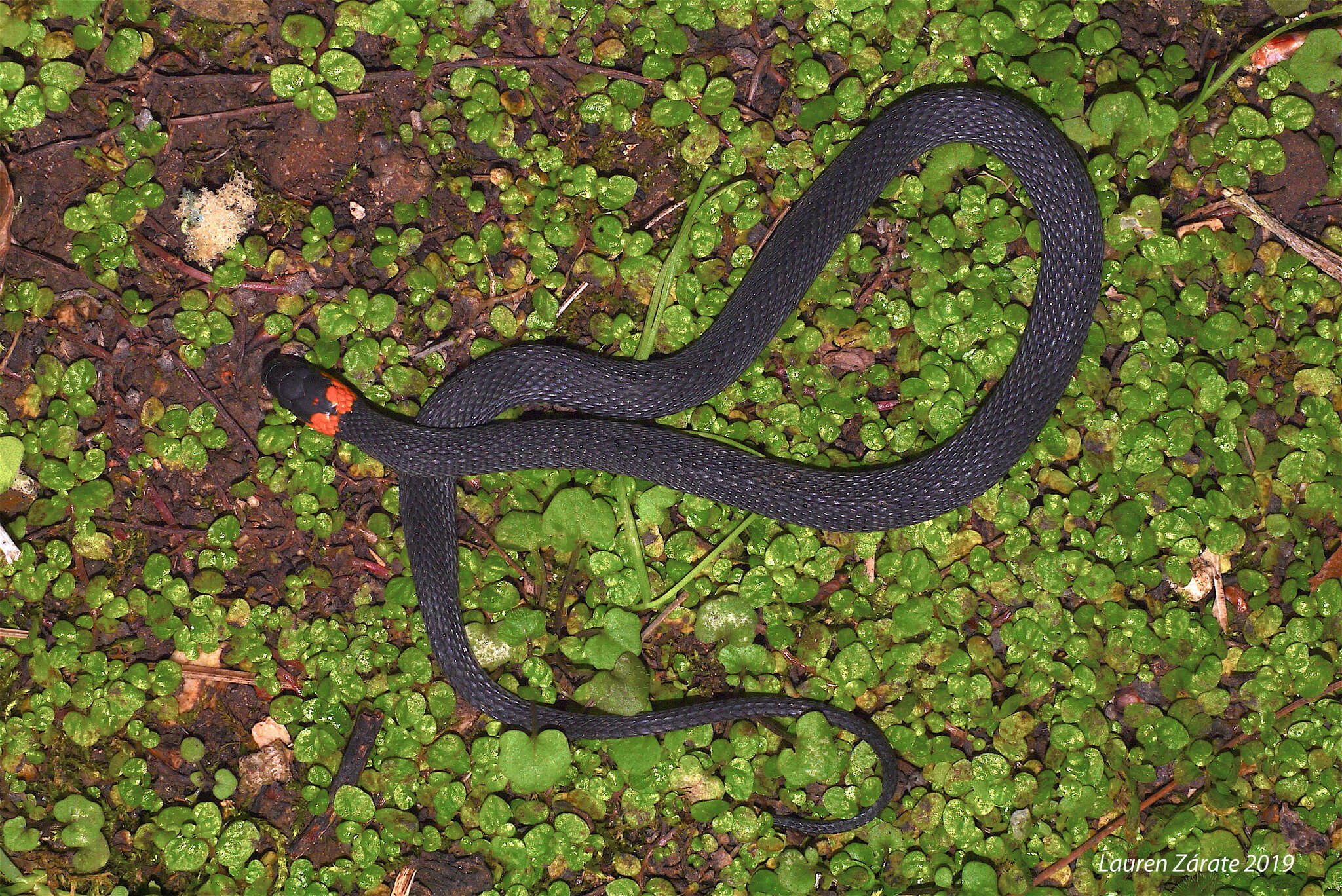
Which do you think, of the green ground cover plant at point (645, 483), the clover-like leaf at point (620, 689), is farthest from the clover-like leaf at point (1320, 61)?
the clover-like leaf at point (620, 689)

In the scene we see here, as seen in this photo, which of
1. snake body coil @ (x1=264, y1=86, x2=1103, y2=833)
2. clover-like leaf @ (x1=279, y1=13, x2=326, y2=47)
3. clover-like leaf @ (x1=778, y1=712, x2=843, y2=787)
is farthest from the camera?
clover-like leaf @ (x1=279, y1=13, x2=326, y2=47)

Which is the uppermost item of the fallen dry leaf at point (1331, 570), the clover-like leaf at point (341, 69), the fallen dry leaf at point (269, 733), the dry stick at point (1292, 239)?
the dry stick at point (1292, 239)

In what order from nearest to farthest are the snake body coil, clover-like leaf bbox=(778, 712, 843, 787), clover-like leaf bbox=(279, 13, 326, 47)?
the snake body coil
clover-like leaf bbox=(778, 712, 843, 787)
clover-like leaf bbox=(279, 13, 326, 47)

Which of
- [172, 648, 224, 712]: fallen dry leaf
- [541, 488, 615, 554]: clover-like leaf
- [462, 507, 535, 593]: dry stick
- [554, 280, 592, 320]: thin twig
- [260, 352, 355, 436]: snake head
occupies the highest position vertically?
[554, 280, 592, 320]: thin twig

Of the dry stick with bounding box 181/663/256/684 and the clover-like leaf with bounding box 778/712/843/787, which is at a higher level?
the clover-like leaf with bounding box 778/712/843/787

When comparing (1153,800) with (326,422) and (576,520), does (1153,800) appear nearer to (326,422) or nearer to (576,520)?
(576,520)

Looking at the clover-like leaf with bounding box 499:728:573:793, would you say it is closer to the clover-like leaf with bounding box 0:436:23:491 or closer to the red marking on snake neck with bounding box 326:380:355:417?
the red marking on snake neck with bounding box 326:380:355:417

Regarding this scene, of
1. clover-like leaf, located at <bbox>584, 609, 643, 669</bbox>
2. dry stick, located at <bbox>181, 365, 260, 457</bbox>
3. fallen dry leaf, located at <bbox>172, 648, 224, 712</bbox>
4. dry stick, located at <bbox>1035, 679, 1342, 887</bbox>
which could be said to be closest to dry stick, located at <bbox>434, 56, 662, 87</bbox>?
dry stick, located at <bbox>181, 365, 260, 457</bbox>

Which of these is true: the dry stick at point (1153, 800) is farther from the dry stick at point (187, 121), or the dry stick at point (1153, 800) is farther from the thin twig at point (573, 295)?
the dry stick at point (187, 121)
